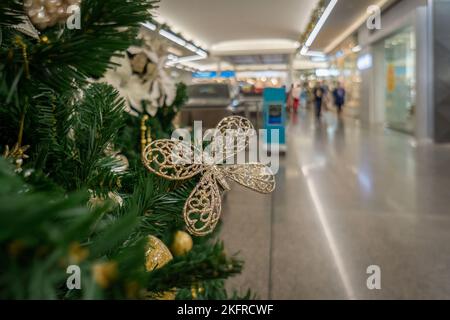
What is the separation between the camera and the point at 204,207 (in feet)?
1.22

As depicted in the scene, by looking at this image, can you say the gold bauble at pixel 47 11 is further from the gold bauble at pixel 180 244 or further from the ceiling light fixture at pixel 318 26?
the ceiling light fixture at pixel 318 26

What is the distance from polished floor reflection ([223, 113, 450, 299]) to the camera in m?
1.58

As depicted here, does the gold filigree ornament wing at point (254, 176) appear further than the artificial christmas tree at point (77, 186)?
Yes

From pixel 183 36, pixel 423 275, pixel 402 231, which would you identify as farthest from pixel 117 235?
pixel 402 231

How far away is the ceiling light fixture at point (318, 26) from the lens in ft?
1.90

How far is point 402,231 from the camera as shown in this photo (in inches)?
83.4

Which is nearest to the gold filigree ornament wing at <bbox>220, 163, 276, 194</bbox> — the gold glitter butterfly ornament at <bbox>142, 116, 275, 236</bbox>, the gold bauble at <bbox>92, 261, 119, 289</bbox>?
the gold glitter butterfly ornament at <bbox>142, 116, 275, 236</bbox>

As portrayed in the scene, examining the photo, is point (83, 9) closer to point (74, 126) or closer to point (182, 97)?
point (74, 126)

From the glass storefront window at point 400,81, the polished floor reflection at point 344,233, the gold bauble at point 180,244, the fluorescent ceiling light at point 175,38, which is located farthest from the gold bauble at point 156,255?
the glass storefront window at point 400,81

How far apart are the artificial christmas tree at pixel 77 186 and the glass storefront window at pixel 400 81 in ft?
24.9

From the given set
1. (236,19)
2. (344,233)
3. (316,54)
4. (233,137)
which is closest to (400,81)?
(344,233)

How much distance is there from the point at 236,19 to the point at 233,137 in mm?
760

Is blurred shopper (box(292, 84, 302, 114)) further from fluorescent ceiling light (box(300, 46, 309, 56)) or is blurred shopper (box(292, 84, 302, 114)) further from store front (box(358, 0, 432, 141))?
store front (box(358, 0, 432, 141))
